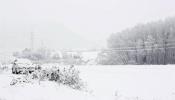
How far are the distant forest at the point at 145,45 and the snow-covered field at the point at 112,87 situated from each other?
2919 centimetres

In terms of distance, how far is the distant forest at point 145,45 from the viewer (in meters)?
50.1

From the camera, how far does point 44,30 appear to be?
18450cm

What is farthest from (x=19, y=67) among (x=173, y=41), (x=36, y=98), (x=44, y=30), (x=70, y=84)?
(x=44, y=30)

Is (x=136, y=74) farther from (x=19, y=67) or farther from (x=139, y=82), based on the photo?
(x=19, y=67)

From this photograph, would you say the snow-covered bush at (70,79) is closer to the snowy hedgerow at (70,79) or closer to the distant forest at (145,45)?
the snowy hedgerow at (70,79)

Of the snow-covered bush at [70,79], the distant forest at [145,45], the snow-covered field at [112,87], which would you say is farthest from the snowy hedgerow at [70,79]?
the distant forest at [145,45]

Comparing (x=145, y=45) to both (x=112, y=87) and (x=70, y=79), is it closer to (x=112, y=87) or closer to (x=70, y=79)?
(x=112, y=87)

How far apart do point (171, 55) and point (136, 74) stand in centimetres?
3352

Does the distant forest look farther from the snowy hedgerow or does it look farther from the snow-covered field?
the snowy hedgerow

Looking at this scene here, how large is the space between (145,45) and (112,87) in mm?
43096

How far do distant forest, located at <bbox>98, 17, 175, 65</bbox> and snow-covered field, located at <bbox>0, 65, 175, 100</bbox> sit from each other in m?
29.2

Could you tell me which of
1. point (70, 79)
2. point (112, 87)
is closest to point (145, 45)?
point (112, 87)

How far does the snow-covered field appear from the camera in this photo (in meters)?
7.49

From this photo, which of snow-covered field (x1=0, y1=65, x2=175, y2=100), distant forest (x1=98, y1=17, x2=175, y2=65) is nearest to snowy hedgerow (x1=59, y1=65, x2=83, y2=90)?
snow-covered field (x1=0, y1=65, x2=175, y2=100)
